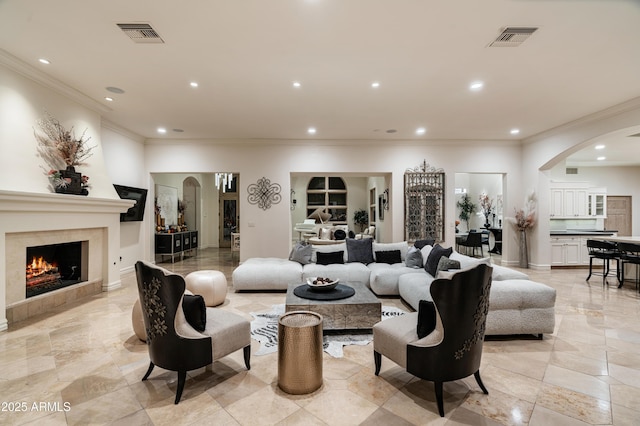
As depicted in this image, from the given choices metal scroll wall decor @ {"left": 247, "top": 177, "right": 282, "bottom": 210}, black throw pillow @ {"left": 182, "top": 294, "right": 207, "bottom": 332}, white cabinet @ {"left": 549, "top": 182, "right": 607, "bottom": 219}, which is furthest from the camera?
white cabinet @ {"left": 549, "top": 182, "right": 607, "bottom": 219}

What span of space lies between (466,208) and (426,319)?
993cm

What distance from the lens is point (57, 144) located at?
4355 millimetres

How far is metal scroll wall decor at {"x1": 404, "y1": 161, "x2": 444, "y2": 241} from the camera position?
7.55 m

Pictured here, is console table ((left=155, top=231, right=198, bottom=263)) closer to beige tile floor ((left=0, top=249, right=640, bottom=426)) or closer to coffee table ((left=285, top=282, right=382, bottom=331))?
beige tile floor ((left=0, top=249, right=640, bottom=426))

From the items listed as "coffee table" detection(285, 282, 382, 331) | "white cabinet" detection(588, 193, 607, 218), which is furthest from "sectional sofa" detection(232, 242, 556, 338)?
"white cabinet" detection(588, 193, 607, 218)

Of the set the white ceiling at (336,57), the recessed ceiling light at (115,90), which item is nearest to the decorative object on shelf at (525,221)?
the white ceiling at (336,57)

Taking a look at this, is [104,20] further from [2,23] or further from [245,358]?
[245,358]

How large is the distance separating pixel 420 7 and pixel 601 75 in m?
3.14

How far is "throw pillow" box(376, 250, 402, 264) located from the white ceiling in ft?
8.38

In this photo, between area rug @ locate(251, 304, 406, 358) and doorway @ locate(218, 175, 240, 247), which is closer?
area rug @ locate(251, 304, 406, 358)

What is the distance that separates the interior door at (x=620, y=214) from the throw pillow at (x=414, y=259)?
925 cm

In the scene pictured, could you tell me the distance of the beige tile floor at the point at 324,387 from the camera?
203 cm

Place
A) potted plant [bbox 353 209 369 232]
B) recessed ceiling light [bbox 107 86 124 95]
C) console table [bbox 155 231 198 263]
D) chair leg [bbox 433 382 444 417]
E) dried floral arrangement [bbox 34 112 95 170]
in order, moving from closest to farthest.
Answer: chair leg [bbox 433 382 444 417], dried floral arrangement [bbox 34 112 95 170], recessed ceiling light [bbox 107 86 124 95], console table [bbox 155 231 198 263], potted plant [bbox 353 209 369 232]

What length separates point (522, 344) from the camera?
10.4 feet
